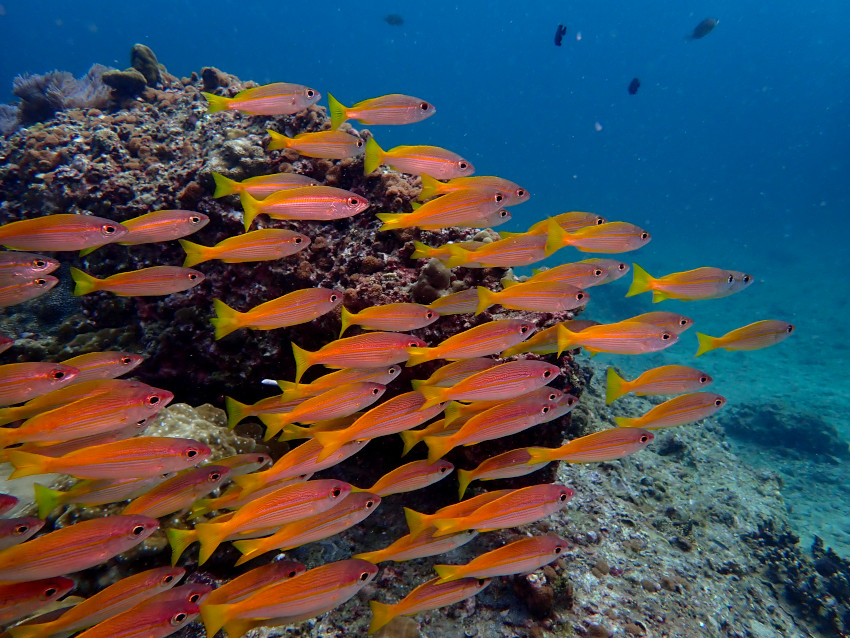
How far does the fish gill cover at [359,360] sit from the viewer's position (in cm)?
323

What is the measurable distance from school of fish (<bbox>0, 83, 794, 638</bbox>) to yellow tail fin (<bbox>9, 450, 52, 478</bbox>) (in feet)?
0.03

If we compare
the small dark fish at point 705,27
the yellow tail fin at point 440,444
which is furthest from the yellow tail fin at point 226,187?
the small dark fish at point 705,27

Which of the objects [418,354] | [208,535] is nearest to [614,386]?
[418,354]

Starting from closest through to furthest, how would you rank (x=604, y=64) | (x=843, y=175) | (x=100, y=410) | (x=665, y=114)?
(x=100, y=410) → (x=843, y=175) → (x=604, y=64) → (x=665, y=114)

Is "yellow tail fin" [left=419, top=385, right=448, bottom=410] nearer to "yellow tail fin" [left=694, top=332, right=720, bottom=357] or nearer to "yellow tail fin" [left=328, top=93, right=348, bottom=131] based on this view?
"yellow tail fin" [left=694, top=332, right=720, bottom=357]

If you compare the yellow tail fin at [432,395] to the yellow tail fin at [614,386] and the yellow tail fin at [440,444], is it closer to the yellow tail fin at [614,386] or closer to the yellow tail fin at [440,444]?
the yellow tail fin at [440,444]

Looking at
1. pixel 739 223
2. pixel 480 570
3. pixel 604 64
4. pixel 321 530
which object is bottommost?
pixel 480 570

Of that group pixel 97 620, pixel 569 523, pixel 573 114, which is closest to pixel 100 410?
pixel 97 620

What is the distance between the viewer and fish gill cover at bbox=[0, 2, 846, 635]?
323cm

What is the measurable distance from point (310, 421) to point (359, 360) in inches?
23.2

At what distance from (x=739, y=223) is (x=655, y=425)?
111 m

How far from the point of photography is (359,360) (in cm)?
322

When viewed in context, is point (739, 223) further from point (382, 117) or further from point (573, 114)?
point (382, 117)

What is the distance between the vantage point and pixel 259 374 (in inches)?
195
